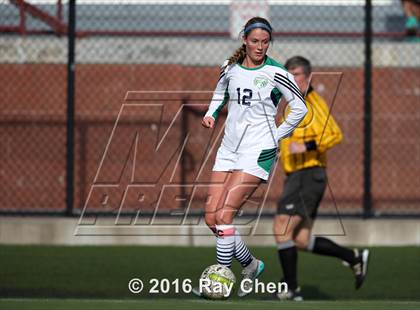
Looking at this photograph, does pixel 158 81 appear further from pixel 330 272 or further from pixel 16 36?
pixel 330 272

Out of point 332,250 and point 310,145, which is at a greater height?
point 310,145

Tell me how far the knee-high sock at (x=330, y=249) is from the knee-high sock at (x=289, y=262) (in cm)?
42

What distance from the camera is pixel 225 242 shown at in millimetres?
9164

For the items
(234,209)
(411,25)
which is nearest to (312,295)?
(234,209)

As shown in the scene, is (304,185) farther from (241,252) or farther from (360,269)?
(241,252)

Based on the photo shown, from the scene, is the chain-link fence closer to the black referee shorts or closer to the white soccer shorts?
the black referee shorts

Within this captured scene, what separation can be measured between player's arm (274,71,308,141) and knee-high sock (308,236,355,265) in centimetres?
227

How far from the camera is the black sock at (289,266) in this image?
10.6 meters

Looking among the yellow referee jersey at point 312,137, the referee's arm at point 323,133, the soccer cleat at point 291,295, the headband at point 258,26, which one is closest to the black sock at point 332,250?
the soccer cleat at point 291,295

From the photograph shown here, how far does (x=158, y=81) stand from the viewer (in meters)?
15.1

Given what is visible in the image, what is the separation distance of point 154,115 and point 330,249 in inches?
177

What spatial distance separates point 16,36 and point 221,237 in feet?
22.8

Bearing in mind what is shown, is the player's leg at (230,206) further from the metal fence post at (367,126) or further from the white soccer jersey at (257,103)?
the metal fence post at (367,126)

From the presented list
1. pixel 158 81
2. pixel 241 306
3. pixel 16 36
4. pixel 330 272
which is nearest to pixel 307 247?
pixel 330 272
